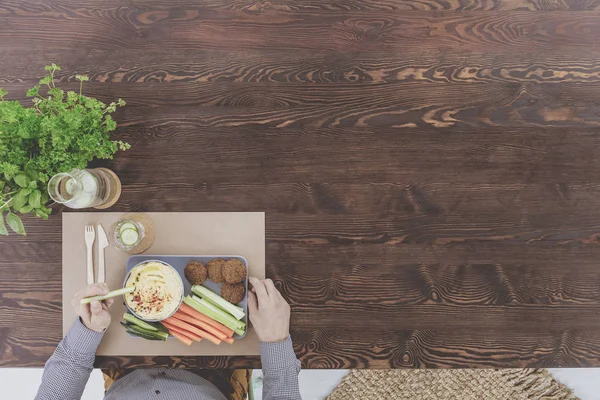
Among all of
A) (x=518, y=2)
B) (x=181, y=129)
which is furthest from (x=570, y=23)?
(x=181, y=129)

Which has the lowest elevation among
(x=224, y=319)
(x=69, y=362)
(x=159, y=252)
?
(x=69, y=362)

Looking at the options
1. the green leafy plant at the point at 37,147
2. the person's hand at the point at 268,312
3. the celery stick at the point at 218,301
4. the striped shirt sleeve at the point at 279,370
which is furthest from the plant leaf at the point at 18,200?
the striped shirt sleeve at the point at 279,370

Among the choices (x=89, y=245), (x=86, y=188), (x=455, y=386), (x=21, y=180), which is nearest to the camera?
(x=21, y=180)

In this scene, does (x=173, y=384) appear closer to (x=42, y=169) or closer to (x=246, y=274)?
(x=246, y=274)

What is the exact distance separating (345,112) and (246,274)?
63cm

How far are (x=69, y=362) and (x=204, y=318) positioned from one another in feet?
1.44

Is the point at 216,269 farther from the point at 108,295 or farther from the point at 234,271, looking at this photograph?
the point at 108,295

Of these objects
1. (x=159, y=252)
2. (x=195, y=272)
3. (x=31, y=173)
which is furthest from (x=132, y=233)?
(x=31, y=173)

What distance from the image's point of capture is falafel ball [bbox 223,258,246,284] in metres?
1.39

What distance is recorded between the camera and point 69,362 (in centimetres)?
138

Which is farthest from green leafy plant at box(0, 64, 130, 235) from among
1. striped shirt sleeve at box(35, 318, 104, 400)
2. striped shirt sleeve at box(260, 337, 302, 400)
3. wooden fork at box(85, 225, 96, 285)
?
striped shirt sleeve at box(260, 337, 302, 400)

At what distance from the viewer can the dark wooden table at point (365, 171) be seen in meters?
1.46

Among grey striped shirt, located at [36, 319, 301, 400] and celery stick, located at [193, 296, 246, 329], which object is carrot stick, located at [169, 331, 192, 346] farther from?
grey striped shirt, located at [36, 319, 301, 400]

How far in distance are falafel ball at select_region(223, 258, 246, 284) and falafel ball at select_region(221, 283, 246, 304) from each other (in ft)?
0.07
